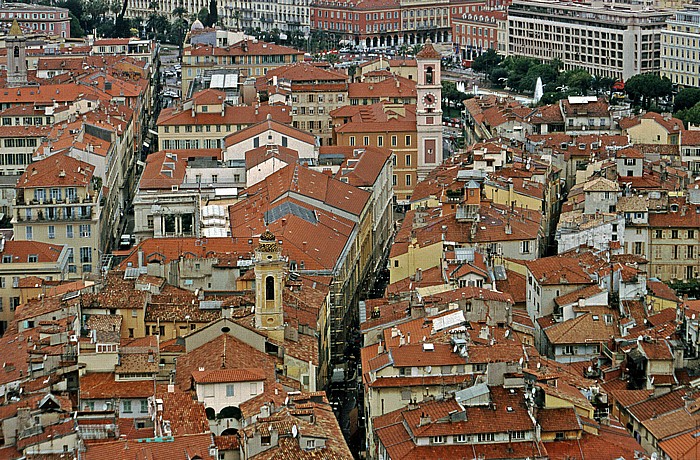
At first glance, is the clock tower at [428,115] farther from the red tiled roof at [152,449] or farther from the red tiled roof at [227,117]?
the red tiled roof at [152,449]

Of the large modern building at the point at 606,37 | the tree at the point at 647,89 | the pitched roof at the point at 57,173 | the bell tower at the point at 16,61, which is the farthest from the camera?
the large modern building at the point at 606,37

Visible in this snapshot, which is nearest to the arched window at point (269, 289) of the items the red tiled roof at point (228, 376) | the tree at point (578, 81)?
the red tiled roof at point (228, 376)

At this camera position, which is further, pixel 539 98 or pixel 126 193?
pixel 539 98

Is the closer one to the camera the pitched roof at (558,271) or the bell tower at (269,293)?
the bell tower at (269,293)

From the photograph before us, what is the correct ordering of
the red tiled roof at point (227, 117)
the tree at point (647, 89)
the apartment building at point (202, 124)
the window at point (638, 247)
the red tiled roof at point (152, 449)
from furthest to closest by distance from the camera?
the tree at point (647, 89), the red tiled roof at point (227, 117), the apartment building at point (202, 124), the window at point (638, 247), the red tiled roof at point (152, 449)

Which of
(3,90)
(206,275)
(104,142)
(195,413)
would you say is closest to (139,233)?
(206,275)

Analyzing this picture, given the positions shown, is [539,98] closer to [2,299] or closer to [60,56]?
[60,56]

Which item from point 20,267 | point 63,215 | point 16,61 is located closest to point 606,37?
point 16,61


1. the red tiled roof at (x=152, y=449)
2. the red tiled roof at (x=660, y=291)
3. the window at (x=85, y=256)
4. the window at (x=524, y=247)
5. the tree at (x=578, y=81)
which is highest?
the tree at (x=578, y=81)
